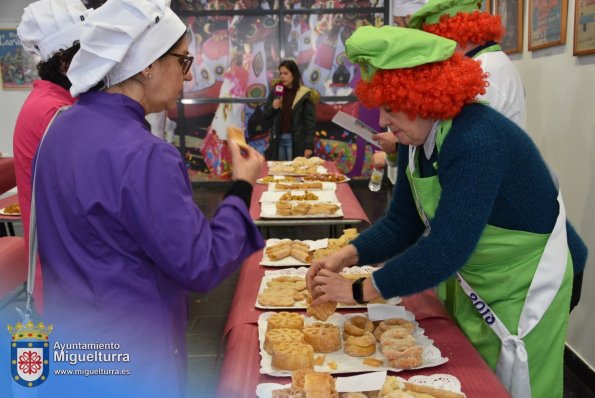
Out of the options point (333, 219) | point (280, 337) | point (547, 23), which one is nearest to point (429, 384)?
point (280, 337)

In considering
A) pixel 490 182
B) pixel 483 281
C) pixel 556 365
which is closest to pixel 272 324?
pixel 483 281

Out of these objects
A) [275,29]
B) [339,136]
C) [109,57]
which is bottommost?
[339,136]

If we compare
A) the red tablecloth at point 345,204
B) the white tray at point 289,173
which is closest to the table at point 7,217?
the red tablecloth at point 345,204

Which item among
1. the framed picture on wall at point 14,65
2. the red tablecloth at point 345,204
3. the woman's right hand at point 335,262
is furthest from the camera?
the framed picture on wall at point 14,65

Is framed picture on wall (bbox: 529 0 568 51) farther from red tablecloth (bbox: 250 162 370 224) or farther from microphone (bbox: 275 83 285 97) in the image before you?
microphone (bbox: 275 83 285 97)

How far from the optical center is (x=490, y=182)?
1.42 metres

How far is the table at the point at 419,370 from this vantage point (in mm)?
1387

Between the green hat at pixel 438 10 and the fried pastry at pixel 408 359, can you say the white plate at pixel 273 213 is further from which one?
the fried pastry at pixel 408 359

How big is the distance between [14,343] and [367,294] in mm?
909

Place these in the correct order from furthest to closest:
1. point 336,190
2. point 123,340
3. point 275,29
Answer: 1. point 275,29
2. point 336,190
3. point 123,340

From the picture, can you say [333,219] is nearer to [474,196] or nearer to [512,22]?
[474,196]

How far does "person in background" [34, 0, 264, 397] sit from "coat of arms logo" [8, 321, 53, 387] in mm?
25

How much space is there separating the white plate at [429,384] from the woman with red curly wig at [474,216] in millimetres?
230

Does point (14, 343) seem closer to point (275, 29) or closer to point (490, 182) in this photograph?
point (490, 182)
